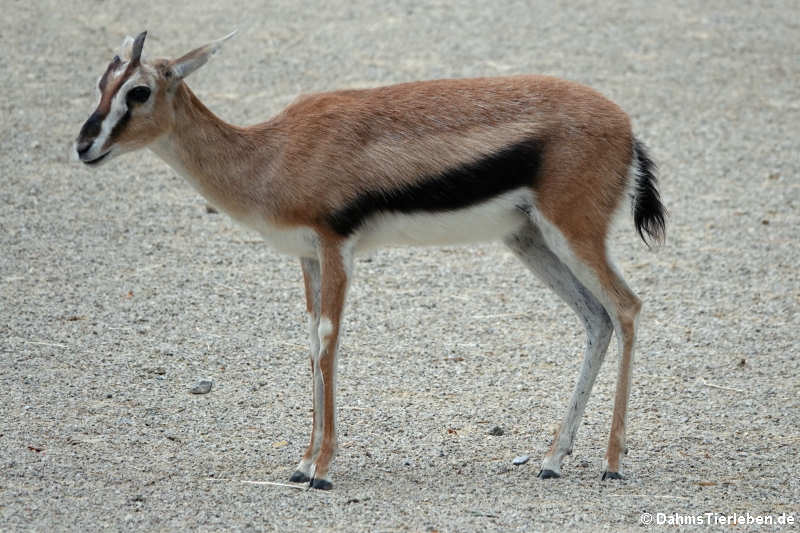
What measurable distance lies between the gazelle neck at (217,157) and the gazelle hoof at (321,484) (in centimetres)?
155

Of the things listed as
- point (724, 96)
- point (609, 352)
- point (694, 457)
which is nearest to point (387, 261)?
point (609, 352)

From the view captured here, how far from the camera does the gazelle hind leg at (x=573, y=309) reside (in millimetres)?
6711

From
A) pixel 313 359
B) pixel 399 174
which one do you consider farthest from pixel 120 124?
pixel 313 359

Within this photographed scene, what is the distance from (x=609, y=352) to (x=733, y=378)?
39.8 inches

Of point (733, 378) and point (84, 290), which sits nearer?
point (733, 378)

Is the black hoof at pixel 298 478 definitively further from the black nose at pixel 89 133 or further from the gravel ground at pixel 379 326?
the black nose at pixel 89 133

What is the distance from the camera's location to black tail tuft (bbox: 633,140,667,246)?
6.73 m

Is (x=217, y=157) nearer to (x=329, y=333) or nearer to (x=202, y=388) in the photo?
(x=329, y=333)

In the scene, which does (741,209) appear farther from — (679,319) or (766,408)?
(766,408)

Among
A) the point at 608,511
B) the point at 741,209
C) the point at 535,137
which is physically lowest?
the point at 741,209

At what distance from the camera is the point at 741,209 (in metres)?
11.2

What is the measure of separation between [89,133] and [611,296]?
3.09 metres

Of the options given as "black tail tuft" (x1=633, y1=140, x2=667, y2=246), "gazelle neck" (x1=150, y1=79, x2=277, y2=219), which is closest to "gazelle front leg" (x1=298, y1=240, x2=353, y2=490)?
"gazelle neck" (x1=150, y1=79, x2=277, y2=219)

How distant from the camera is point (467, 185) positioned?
6.47 meters
